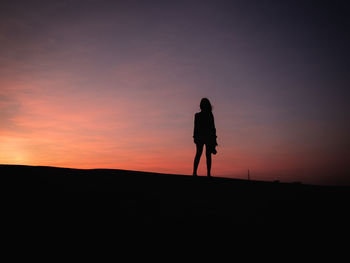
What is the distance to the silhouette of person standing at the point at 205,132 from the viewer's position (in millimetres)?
7801

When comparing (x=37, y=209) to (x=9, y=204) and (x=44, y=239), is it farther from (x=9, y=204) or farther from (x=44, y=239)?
(x=44, y=239)

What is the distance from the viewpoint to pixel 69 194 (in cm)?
435

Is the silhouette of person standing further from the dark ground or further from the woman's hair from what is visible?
the dark ground

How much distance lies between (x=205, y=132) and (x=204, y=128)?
0.13m

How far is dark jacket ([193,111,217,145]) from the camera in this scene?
307 inches

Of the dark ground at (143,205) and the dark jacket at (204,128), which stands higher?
the dark jacket at (204,128)

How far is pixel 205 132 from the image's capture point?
7789 mm

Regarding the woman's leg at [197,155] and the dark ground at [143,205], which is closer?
the dark ground at [143,205]

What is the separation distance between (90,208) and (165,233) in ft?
4.20

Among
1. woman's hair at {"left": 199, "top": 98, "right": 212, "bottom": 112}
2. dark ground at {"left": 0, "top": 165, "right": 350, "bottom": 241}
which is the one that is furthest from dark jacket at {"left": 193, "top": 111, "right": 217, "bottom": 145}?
dark ground at {"left": 0, "top": 165, "right": 350, "bottom": 241}

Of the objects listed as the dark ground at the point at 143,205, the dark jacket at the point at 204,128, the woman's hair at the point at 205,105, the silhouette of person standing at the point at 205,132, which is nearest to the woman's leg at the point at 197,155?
the silhouette of person standing at the point at 205,132

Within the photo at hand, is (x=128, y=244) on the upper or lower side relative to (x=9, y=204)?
lower

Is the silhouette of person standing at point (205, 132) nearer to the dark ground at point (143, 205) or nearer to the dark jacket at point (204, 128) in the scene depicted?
the dark jacket at point (204, 128)

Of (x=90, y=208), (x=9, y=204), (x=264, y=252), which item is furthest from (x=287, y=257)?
(x=9, y=204)
